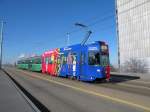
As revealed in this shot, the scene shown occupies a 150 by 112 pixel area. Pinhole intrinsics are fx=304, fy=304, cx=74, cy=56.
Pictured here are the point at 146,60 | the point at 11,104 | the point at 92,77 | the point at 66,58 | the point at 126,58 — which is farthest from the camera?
the point at 126,58

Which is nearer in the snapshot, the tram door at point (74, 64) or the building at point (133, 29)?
the tram door at point (74, 64)

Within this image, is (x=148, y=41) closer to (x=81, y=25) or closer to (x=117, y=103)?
(x=81, y=25)

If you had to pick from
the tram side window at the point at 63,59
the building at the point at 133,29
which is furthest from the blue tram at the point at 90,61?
the building at the point at 133,29

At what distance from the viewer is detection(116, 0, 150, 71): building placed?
63.9 meters

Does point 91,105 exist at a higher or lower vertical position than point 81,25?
lower

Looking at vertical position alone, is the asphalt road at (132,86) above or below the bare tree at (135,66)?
below

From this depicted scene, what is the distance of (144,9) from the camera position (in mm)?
64312

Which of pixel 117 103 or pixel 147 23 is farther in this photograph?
pixel 147 23

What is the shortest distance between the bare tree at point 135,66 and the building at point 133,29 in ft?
2.99

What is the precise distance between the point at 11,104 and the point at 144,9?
5602cm

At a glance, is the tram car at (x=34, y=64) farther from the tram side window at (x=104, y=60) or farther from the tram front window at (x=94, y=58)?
the tram side window at (x=104, y=60)

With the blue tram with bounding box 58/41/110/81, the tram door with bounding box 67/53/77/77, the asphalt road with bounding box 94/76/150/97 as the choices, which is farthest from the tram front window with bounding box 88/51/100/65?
the tram door with bounding box 67/53/77/77

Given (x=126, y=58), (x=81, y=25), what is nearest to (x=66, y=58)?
(x=81, y=25)

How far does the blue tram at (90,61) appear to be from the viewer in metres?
25.5
